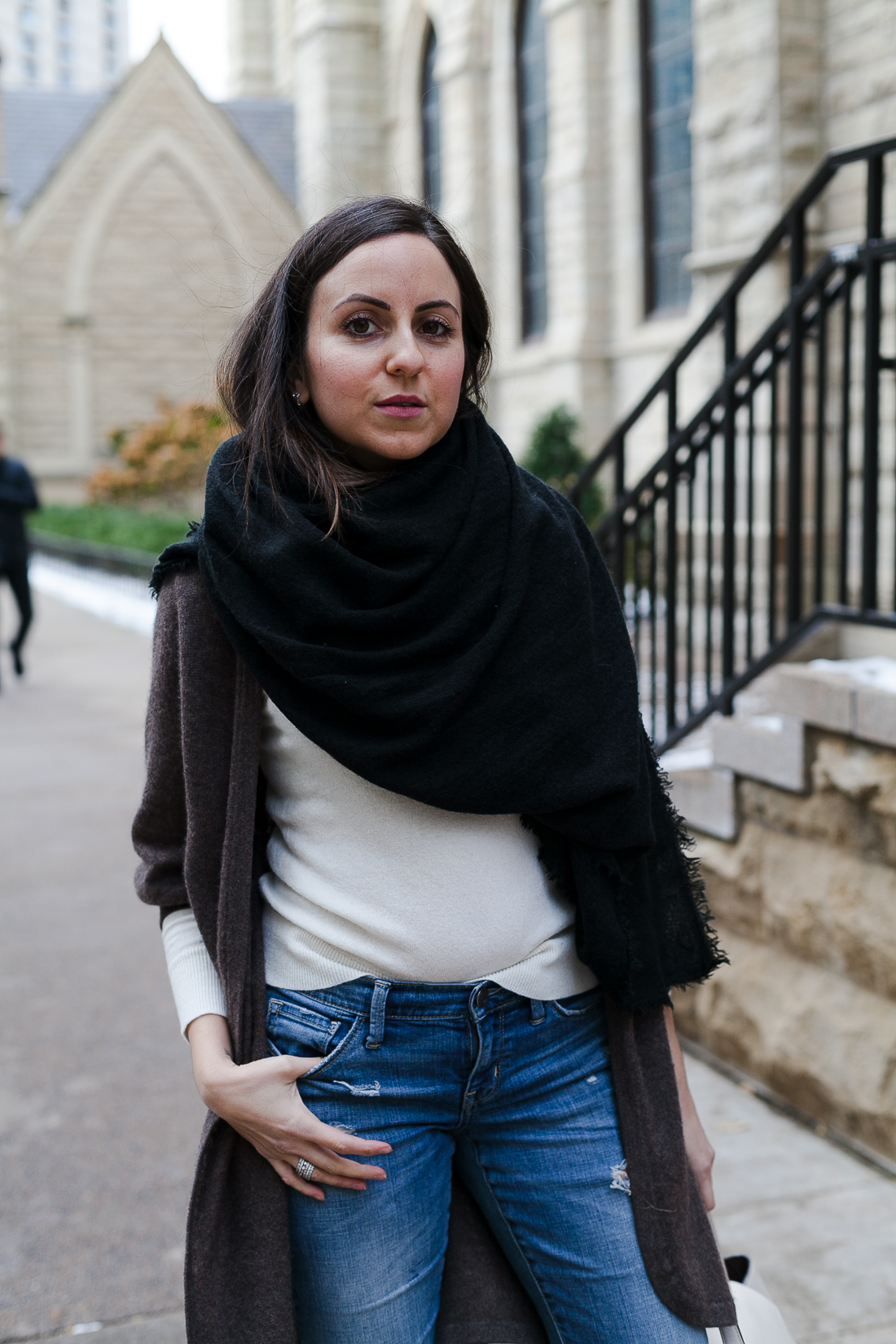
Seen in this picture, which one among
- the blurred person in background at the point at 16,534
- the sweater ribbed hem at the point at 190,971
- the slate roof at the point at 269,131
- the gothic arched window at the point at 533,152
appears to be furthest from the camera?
the slate roof at the point at 269,131

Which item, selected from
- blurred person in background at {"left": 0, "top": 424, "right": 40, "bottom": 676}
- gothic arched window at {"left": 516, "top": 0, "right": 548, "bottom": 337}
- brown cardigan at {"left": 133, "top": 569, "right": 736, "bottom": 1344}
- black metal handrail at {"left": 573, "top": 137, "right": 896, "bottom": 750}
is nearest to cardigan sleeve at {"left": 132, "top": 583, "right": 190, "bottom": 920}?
brown cardigan at {"left": 133, "top": 569, "right": 736, "bottom": 1344}

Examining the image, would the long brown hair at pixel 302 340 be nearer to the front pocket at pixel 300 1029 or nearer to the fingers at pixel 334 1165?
the front pocket at pixel 300 1029

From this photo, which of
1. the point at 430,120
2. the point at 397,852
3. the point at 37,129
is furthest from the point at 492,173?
the point at 37,129

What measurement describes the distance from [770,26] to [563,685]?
8800 mm

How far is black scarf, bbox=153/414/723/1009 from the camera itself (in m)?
1.66

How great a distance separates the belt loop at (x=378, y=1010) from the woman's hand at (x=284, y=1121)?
0.27 ft

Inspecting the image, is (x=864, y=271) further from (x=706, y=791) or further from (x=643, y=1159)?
(x=643, y=1159)

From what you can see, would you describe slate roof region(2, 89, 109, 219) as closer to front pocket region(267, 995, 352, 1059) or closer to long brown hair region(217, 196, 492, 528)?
long brown hair region(217, 196, 492, 528)

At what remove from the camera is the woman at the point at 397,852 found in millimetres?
1675

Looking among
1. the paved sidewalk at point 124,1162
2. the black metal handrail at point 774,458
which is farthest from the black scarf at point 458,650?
the black metal handrail at point 774,458

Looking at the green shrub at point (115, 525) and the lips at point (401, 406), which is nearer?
the lips at point (401, 406)

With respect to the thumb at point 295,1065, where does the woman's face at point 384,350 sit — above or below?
above

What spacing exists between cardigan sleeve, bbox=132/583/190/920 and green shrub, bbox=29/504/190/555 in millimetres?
13685

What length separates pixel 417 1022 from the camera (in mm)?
1706
